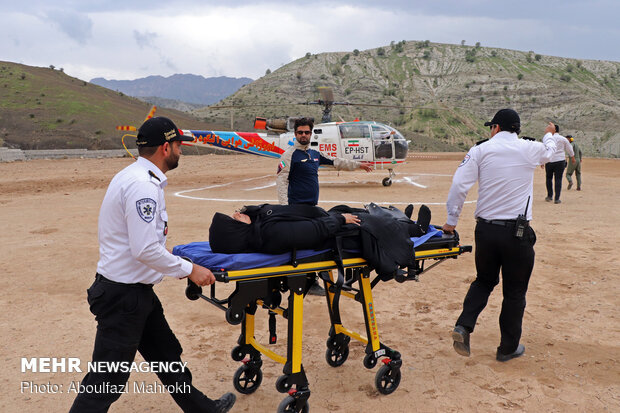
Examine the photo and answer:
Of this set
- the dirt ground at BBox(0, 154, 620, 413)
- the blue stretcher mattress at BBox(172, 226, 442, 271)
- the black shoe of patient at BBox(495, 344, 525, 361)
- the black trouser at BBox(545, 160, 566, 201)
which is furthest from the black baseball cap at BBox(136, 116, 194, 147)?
the black trouser at BBox(545, 160, 566, 201)

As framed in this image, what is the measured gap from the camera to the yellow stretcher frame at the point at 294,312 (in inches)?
125

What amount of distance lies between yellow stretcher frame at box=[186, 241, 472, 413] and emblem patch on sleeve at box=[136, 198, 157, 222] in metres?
0.60

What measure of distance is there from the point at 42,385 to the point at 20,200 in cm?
1288

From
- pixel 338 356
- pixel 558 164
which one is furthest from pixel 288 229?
pixel 558 164

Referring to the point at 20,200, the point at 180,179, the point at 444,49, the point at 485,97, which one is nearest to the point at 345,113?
the point at 485,97

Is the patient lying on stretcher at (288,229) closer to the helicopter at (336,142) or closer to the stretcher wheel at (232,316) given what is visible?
the stretcher wheel at (232,316)

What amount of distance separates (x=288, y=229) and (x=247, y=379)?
1530 millimetres

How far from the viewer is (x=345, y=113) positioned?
83.2m

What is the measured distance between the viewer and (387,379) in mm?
3883

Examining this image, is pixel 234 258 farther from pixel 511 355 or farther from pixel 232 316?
pixel 511 355

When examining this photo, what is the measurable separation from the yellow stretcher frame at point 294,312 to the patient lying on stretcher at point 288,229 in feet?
0.58

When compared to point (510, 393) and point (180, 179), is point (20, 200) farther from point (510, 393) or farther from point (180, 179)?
point (510, 393)

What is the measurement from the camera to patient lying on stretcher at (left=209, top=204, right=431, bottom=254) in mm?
3254

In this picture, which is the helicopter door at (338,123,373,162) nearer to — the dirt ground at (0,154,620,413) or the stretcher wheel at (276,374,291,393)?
the dirt ground at (0,154,620,413)
